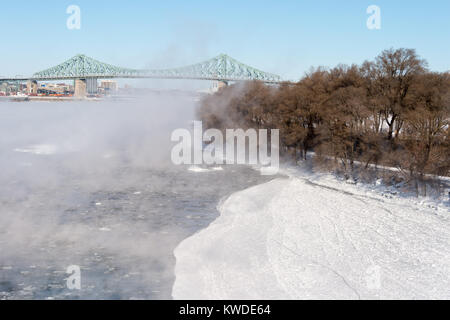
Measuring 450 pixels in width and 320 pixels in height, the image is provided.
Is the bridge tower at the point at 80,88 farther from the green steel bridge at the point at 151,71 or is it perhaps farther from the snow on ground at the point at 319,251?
the snow on ground at the point at 319,251

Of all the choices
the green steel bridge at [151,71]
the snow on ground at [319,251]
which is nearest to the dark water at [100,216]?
the snow on ground at [319,251]

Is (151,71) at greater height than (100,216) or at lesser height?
→ greater

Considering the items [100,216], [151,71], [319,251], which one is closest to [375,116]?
[319,251]

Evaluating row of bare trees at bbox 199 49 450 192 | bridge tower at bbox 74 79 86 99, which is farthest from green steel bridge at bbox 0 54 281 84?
row of bare trees at bbox 199 49 450 192

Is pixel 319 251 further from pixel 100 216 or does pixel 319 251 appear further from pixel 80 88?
pixel 80 88

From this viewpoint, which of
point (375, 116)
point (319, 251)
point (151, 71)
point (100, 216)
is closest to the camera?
point (319, 251)

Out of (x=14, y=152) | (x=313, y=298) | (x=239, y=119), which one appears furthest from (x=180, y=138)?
(x=313, y=298)
